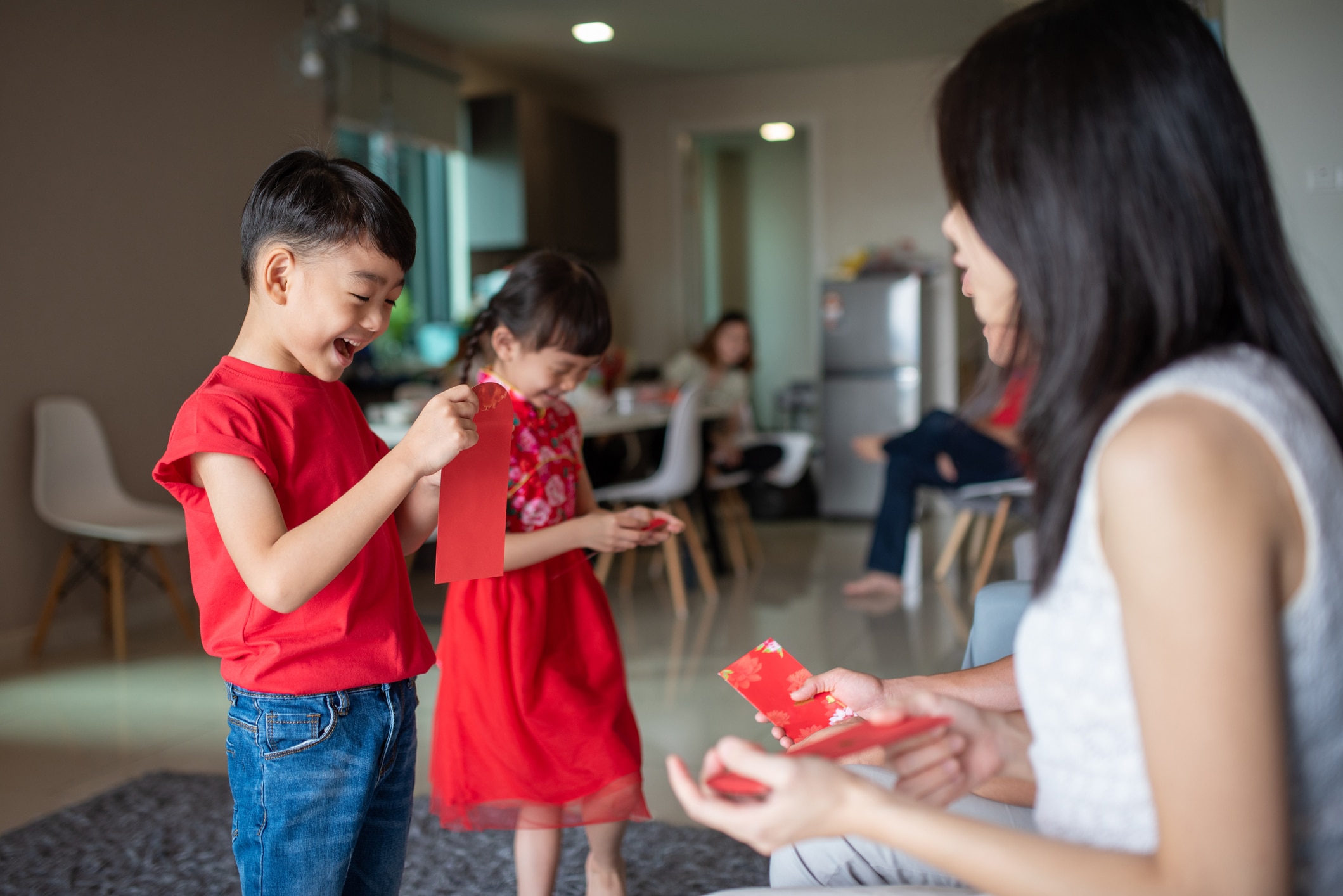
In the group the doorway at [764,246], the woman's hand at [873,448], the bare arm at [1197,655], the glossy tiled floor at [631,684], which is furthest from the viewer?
the doorway at [764,246]

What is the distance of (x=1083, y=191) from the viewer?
646mm

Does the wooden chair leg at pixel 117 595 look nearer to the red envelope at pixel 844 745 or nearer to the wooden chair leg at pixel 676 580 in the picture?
the wooden chair leg at pixel 676 580

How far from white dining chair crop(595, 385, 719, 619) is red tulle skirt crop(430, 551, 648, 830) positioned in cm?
232

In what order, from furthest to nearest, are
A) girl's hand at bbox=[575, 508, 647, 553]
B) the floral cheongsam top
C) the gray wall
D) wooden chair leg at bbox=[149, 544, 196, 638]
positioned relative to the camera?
1. wooden chair leg at bbox=[149, 544, 196, 638]
2. the gray wall
3. the floral cheongsam top
4. girl's hand at bbox=[575, 508, 647, 553]

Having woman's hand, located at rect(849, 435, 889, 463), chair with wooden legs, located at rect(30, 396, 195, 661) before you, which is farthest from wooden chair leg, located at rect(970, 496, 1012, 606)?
chair with wooden legs, located at rect(30, 396, 195, 661)

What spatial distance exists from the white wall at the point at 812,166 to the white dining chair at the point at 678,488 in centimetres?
306

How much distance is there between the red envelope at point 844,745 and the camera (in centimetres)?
65

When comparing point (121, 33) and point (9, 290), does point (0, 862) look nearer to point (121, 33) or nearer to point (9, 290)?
point (9, 290)

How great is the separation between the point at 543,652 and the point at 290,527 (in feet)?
2.03

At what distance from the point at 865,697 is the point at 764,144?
7846 mm

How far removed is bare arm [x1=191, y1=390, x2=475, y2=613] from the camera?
96cm

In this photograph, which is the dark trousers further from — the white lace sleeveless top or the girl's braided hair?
the white lace sleeveless top

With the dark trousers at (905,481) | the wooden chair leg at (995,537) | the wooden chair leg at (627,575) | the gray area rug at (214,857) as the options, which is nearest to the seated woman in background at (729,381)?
the wooden chair leg at (627,575)

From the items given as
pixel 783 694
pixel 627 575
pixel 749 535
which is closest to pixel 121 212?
pixel 627 575
